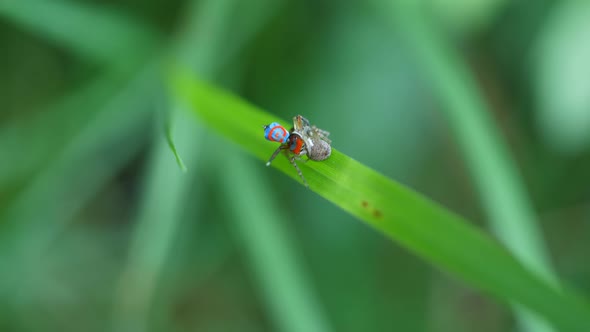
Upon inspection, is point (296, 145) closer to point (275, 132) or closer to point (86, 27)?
point (275, 132)

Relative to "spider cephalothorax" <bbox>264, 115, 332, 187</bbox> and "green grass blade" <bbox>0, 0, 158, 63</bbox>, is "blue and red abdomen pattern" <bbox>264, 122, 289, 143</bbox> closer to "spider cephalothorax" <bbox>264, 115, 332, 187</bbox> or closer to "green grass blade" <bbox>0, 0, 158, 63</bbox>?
"spider cephalothorax" <bbox>264, 115, 332, 187</bbox>

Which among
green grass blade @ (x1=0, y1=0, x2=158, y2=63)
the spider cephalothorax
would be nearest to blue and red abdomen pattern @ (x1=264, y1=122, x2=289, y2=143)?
the spider cephalothorax

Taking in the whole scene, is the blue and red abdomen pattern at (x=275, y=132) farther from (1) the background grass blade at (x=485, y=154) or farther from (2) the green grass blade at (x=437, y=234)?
(1) the background grass blade at (x=485, y=154)

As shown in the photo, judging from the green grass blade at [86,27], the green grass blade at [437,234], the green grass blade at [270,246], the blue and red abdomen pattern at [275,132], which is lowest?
the green grass blade at [437,234]

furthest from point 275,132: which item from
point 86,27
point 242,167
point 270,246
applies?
point 86,27

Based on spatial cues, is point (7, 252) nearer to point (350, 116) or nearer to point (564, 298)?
point (350, 116)

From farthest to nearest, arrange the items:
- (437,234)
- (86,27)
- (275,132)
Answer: (86,27)
(275,132)
(437,234)

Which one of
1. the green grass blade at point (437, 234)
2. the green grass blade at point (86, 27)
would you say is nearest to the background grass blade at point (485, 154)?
the green grass blade at point (437, 234)
